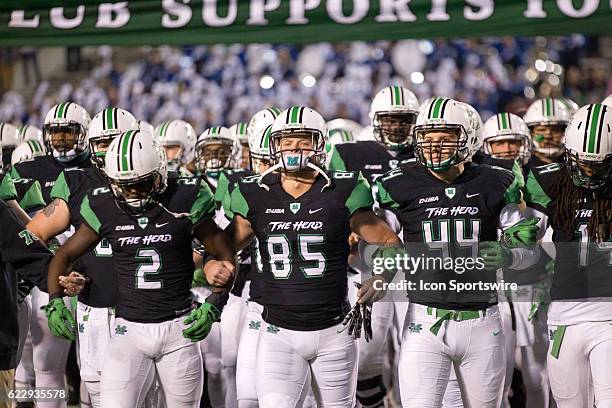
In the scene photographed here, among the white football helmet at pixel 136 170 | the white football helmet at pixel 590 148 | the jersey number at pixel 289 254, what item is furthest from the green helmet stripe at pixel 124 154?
the white football helmet at pixel 590 148

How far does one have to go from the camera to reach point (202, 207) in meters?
5.43

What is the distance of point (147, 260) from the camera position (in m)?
5.35

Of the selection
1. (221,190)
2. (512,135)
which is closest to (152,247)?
(221,190)

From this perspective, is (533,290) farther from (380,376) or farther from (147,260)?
(147,260)

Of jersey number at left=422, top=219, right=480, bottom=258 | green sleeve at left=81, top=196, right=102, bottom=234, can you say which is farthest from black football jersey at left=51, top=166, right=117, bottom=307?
jersey number at left=422, top=219, right=480, bottom=258

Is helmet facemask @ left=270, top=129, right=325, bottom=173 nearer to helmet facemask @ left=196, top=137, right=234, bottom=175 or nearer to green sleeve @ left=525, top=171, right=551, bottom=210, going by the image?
green sleeve @ left=525, top=171, right=551, bottom=210

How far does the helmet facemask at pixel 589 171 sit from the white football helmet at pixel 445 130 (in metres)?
0.52

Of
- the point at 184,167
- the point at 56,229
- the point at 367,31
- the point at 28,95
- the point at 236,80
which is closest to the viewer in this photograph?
the point at 56,229

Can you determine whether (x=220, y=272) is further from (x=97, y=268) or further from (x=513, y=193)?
(x=513, y=193)

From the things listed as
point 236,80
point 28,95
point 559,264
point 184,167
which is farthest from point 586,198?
point 28,95

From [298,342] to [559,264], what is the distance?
55.5 inches

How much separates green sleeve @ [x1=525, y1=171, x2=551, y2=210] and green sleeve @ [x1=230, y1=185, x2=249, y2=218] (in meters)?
1.47

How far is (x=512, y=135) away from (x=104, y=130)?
9.81ft

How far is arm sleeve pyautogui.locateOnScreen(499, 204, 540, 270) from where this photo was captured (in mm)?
5367
